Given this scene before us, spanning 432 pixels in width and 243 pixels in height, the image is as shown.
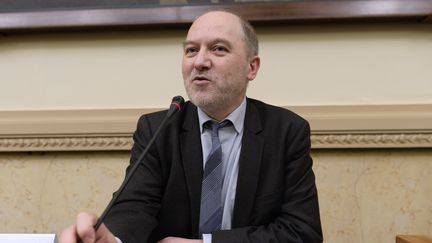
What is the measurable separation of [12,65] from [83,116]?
414 millimetres

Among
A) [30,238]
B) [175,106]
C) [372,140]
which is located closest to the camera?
[30,238]

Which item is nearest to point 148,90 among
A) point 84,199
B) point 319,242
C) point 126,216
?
point 84,199

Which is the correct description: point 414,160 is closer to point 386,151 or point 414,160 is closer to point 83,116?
point 386,151

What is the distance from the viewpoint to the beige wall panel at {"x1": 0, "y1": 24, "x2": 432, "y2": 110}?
168cm

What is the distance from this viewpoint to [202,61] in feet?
3.77

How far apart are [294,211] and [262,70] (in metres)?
0.77

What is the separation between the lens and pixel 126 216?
3.53 feet

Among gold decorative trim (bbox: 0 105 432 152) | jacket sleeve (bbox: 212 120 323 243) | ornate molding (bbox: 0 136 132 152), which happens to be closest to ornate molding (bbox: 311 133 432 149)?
gold decorative trim (bbox: 0 105 432 152)

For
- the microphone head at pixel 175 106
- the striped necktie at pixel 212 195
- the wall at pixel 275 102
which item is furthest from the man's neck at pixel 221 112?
the wall at pixel 275 102

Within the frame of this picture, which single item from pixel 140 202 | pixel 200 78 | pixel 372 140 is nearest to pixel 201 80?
pixel 200 78

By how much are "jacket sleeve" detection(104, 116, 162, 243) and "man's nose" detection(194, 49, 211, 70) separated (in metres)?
0.24

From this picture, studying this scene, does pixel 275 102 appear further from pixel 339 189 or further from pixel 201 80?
pixel 201 80

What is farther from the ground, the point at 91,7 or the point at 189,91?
the point at 91,7

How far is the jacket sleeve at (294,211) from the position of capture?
3.50ft
